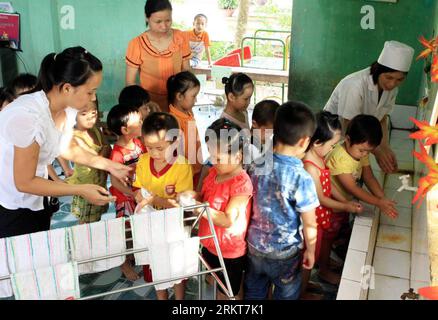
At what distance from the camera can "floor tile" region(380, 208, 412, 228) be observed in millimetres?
2646

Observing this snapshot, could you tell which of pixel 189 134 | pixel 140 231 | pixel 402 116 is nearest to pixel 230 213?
pixel 140 231

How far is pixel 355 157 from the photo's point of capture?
2457 millimetres

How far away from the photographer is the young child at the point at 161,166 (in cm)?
222

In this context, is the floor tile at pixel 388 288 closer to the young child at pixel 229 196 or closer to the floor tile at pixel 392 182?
the young child at pixel 229 196

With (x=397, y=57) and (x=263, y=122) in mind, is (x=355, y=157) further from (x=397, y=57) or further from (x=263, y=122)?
(x=397, y=57)

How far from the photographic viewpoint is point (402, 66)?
104 inches

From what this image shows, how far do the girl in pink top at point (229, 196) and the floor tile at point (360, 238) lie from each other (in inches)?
23.7

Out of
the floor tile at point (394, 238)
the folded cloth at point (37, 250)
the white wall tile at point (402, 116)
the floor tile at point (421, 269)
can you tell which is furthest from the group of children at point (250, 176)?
the white wall tile at point (402, 116)

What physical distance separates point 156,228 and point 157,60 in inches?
68.5

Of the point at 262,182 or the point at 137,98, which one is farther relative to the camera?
the point at 137,98

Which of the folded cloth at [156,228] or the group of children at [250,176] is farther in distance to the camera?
the group of children at [250,176]

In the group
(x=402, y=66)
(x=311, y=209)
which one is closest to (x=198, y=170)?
(x=311, y=209)

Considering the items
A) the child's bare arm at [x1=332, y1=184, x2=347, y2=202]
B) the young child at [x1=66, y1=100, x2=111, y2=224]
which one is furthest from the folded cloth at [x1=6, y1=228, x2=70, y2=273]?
the child's bare arm at [x1=332, y1=184, x2=347, y2=202]
